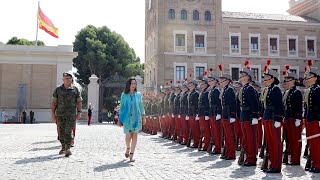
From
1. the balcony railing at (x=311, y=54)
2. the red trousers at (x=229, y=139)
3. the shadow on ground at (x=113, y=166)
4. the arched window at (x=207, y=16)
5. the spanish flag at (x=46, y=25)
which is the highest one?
the arched window at (x=207, y=16)

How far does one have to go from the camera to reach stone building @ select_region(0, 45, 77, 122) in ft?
122

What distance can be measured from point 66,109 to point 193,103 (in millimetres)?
4057

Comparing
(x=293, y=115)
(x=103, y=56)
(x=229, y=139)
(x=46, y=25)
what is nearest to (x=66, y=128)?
(x=229, y=139)

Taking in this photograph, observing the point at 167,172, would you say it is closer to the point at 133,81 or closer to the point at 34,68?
the point at 133,81

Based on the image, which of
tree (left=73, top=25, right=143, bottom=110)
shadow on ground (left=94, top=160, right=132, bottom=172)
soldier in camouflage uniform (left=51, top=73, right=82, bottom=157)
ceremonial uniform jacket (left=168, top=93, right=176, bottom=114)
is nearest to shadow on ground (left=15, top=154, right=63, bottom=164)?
soldier in camouflage uniform (left=51, top=73, right=82, bottom=157)

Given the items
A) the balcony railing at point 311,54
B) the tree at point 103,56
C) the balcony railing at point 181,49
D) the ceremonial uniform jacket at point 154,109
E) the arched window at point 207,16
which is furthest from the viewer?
the tree at point 103,56

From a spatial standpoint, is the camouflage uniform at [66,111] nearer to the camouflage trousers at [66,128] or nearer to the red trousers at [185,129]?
the camouflage trousers at [66,128]

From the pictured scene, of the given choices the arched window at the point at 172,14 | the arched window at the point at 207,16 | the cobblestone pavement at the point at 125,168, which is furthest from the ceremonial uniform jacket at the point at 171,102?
the arched window at the point at 207,16

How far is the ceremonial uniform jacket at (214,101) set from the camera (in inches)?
380

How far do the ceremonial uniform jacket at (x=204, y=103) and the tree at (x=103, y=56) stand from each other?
37320 mm

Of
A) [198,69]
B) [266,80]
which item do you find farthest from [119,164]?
[198,69]

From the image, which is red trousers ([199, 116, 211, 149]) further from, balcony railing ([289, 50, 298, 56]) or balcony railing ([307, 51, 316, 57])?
balcony railing ([307, 51, 316, 57])

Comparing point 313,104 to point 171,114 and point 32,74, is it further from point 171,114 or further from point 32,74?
point 32,74

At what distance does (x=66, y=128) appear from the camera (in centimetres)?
905
